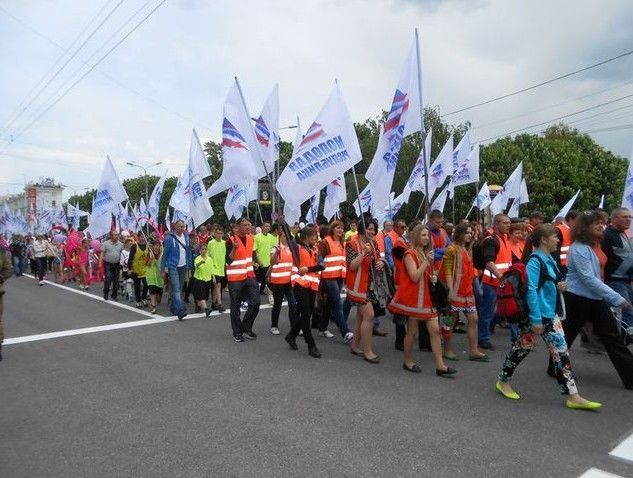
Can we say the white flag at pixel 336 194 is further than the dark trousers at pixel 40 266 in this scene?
No

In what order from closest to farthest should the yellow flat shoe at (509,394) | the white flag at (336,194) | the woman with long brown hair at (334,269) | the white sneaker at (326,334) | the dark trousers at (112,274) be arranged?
the yellow flat shoe at (509,394), the woman with long brown hair at (334,269), the white sneaker at (326,334), the white flag at (336,194), the dark trousers at (112,274)

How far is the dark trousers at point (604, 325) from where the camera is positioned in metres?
5.07

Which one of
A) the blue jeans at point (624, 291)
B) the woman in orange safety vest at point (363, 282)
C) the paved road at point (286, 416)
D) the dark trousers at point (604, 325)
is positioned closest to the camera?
the paved road at point (286, 416)

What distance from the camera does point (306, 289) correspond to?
673 centimetres

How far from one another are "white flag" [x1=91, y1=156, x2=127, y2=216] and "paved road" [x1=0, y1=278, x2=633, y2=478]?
504 cm

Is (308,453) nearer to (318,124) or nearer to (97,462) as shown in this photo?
(97,462)

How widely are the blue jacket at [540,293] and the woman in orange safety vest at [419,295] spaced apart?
3.84 feet

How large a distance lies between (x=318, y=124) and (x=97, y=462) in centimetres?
444

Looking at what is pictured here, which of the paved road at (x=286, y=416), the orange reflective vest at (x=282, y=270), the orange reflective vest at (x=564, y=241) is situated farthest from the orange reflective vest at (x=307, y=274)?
the orange reflective vest at (x=564, y=241)

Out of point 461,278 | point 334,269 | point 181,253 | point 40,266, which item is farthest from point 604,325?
point 40,266

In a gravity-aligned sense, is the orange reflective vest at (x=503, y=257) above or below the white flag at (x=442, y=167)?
below

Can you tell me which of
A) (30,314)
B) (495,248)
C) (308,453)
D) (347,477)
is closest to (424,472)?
(347,477)

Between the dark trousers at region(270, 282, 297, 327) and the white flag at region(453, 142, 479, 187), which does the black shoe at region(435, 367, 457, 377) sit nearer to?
the dark trousers at region(270, 282, 297, 327)

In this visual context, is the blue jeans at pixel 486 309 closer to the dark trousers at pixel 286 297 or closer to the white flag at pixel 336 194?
the dark trousers at pixel 286 297
